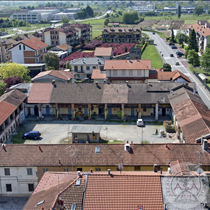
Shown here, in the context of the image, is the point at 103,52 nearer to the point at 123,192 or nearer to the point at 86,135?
the point at 86,135

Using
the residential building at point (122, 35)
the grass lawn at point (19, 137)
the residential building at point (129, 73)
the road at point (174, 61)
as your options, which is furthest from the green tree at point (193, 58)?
the grass lawn at point (19, 137)

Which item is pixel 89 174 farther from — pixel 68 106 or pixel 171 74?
pixel 171 74

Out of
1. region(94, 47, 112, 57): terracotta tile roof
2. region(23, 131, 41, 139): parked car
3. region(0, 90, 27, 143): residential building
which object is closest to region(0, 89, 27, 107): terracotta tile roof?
region(0, 90, 27, 143): residential building

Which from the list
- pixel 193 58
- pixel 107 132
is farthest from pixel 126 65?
pixel 193 58

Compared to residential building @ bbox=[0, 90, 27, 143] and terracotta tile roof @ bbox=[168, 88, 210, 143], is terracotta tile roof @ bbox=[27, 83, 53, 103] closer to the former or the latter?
residential building @ bbox=[0, 90, 27, 143]

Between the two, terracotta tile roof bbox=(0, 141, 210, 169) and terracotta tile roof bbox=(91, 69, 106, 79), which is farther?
terracotta tile roof bbox=(91, 69, 106, 79)

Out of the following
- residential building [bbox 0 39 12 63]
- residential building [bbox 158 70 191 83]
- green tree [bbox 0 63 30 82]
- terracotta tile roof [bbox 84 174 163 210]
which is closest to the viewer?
terracotta tile roof [bbox 84 174 163 210]
